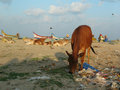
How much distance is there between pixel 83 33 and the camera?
629 centimetres

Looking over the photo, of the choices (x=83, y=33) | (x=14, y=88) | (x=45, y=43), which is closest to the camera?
(x=14, y=88)

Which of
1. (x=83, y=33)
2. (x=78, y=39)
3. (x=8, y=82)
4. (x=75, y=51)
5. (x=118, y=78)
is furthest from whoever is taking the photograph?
(x=83, y=33)

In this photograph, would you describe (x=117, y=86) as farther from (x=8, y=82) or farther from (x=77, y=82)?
(x=8, y=82)

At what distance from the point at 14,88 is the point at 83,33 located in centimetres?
421

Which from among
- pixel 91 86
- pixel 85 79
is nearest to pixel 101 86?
pixel 91 86

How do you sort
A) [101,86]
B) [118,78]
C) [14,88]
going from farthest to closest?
[118,78], [101,86], [14,88]

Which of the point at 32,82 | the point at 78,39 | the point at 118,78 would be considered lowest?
the point at 118,78

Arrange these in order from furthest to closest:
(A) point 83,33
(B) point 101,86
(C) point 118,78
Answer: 1. (A) point 83,33
2. (C) point 118,78
3. (B) point 101,86

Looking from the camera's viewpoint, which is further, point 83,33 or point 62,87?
point 83,33

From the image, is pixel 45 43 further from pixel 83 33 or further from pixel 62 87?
pixel 62 87

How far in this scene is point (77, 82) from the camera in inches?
169

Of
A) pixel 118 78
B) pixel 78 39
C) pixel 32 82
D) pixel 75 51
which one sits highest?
pixel 78 39

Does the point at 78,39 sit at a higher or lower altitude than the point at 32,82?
higher

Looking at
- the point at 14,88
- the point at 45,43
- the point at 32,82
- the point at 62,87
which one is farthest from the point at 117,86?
the point at 45,43
